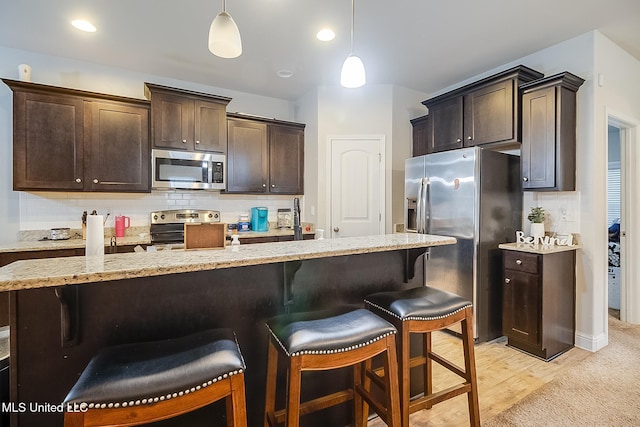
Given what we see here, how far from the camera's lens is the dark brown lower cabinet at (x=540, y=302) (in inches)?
101

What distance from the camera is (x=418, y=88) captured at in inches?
162

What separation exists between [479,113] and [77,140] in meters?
4.04

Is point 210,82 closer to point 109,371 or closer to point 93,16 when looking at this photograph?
point 93,16

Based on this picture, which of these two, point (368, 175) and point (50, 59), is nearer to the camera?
point (50, 59)

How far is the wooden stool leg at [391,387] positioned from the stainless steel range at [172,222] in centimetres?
290

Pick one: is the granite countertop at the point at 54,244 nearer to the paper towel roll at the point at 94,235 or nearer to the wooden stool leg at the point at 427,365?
the paper towel roll at the point at 94,235

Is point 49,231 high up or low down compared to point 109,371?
up

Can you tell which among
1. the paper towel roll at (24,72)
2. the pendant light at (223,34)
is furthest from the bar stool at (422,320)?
the paper towel roll at (24,72)

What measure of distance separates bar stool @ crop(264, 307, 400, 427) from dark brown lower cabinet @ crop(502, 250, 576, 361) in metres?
→ 1.90

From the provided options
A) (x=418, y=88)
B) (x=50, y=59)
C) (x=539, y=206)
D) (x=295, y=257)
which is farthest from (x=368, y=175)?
(x=50, y=59)

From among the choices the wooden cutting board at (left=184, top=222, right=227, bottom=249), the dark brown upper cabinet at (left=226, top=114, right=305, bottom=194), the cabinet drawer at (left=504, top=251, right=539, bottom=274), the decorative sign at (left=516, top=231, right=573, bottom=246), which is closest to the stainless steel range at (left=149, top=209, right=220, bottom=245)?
the dark brown upper cabinet at (left=226, top=114, right=305, bottom=194)

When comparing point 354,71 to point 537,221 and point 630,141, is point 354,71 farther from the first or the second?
point 630,141

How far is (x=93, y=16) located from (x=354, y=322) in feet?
10.2

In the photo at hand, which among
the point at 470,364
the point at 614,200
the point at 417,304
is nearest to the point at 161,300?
the point at 417,304
